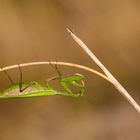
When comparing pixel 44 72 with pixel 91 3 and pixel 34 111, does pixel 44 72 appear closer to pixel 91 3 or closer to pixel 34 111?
pixel 34 111

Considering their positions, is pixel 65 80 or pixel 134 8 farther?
pixel 134 8

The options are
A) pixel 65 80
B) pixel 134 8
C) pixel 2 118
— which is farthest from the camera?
pixel 134 8

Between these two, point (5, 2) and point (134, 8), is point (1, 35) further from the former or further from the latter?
point (134, 8)

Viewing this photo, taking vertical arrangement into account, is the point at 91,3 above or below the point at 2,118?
above

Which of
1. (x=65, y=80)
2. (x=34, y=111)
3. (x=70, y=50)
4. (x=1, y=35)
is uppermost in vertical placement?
(x=1, y=35)

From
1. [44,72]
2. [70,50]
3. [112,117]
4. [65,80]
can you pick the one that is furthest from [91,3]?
[65,80]

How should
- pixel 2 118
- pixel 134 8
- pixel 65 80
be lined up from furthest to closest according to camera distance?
pixel 134 8 → pixel 2 118 → pixel 65 80

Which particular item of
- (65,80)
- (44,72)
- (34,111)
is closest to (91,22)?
(44,72)
